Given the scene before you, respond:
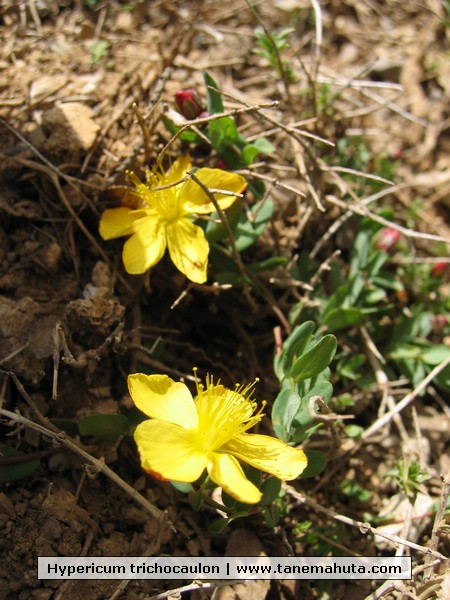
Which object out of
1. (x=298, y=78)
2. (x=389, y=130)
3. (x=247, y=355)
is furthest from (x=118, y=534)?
(x=389, y=130)

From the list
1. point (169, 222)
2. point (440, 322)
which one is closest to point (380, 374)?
point (440, 322)

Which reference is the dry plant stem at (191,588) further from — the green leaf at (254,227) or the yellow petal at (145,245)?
the green leaf at (254,227)

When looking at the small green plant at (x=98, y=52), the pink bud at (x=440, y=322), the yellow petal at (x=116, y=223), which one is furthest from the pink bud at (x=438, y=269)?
the small green plant at (x=98, y=52)

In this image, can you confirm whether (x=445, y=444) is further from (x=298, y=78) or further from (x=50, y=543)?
(x=298, y=78)

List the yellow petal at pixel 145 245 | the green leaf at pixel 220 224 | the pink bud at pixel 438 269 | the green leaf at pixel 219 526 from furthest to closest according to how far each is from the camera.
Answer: the pink bud at pixel 438 269 < the green leaf at pixel 220 224 < the yellow petal at pixel 145 245 < the green leaf at pixel 219 526

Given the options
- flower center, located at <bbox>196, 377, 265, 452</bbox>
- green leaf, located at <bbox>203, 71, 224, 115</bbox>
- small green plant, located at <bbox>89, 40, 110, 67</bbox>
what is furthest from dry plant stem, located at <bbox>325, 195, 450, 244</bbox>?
small green plant, located at <bbox>89, 40, 110, 67</bbox>

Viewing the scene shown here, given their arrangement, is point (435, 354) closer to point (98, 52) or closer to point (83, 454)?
point (83, 454)
